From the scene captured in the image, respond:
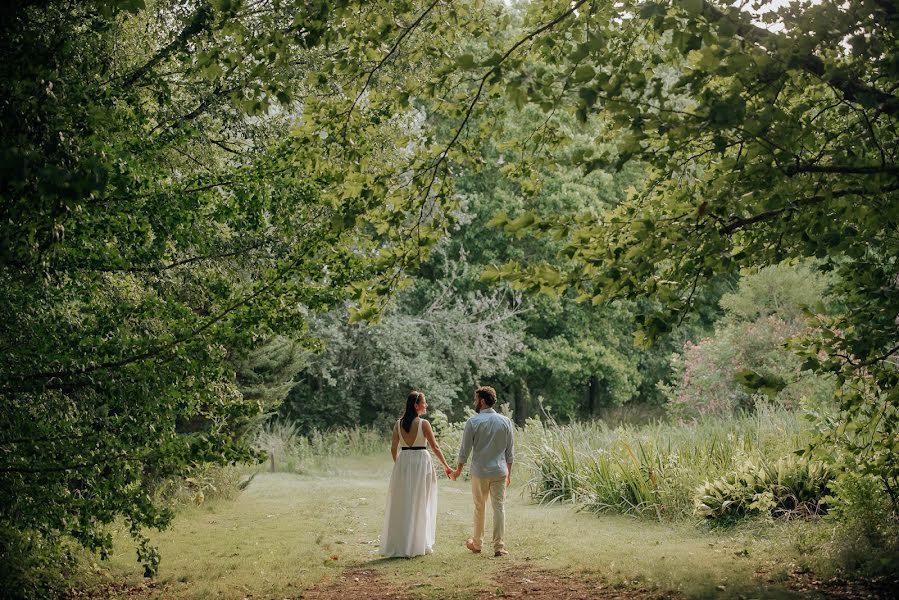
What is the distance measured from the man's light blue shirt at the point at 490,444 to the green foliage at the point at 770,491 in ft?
9.17

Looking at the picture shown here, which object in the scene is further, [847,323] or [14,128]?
[847,323]

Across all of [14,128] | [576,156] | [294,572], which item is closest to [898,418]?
[576,156]

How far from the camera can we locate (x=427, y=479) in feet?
33.6

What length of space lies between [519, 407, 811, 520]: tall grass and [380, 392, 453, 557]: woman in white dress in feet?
11.9

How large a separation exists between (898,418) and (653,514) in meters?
5.76

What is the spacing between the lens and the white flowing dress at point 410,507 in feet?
32.7

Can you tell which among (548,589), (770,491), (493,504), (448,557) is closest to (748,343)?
(770,491)

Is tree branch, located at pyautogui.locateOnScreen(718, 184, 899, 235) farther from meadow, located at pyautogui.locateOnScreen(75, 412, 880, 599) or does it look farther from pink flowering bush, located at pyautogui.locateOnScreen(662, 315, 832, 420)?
pink flowering bush, located at pyautogui.locateOnScreen(662, 315, 832, 420)

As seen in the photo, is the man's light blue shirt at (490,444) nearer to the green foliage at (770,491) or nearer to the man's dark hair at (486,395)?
the man's dark hair at (486,395)

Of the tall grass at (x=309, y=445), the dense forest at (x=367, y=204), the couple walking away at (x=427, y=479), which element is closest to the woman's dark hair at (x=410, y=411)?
the couple walking away at (x=427, y=479)

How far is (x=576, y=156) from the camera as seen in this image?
16.9ft

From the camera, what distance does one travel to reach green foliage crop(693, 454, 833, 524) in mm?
10672

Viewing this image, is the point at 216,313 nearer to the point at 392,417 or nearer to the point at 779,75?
the point at 779,75

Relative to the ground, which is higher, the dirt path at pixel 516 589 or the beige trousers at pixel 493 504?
the beige trousers at pixel 493 504
